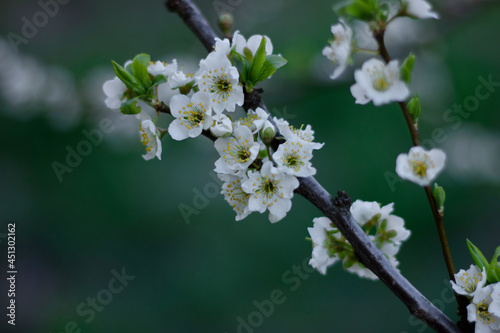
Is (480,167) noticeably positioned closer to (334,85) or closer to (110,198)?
(334,85)

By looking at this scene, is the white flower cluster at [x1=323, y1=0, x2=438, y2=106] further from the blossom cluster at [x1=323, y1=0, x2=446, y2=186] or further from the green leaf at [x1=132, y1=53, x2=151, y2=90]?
the green leaf at [x1=132, y1=53, x2=151, y2=90]

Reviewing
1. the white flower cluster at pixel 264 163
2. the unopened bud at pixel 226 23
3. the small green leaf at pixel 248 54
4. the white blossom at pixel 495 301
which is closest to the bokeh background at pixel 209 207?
the unopened bud at pixel 226 23

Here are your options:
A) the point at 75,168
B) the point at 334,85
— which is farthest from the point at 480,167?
the point at 75,168

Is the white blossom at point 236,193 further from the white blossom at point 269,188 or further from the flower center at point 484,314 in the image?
the flower center at point 484,314

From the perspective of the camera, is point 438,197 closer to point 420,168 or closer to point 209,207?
point 420,168

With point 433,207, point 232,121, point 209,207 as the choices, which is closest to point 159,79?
point 232,121

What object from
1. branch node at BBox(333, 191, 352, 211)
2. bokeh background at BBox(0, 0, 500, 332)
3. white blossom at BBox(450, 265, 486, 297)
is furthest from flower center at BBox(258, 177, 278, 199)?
bokeh background at BBox(0, 0, 500, 332)

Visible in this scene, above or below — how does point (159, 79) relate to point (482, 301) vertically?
above
